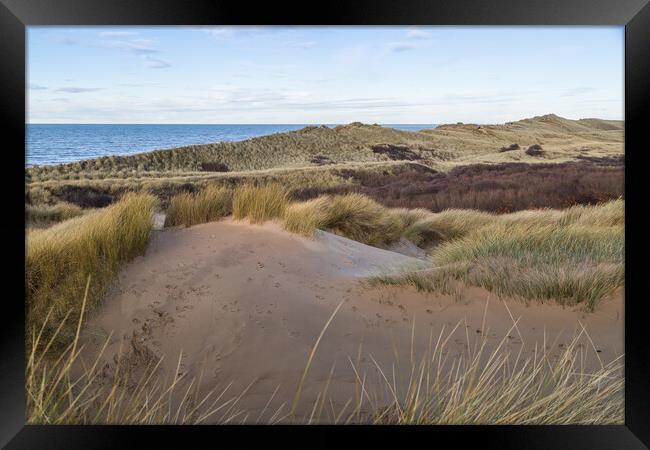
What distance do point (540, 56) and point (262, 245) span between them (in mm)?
3714

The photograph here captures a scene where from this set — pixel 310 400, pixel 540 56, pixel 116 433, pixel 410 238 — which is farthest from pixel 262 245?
pixel 540 56

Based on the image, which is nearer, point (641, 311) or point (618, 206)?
point (641, 311)

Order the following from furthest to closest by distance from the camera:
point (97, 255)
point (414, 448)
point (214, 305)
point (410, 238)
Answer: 1. point (410, 238)
2. point (97, 255)
3. point (214, 305)
4. point (414, 448)

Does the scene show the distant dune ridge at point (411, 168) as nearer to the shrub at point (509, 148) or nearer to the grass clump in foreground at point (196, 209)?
the shrub at point (509, 148)

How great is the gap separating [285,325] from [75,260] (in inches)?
66.4

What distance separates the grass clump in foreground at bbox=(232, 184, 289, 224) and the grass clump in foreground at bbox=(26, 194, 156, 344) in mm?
1024

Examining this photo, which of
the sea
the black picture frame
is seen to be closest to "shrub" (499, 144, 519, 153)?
the sea

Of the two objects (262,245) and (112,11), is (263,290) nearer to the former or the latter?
(262,245)

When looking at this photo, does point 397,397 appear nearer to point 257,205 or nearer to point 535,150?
point 257,205

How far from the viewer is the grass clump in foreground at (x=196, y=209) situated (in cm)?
516

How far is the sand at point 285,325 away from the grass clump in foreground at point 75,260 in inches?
5.1

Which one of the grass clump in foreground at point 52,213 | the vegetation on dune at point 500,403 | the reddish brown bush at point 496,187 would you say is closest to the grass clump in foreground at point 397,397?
the vegetation on dune at point 500,403

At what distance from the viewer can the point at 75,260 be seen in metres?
4.03

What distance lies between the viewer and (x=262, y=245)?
463 cm
